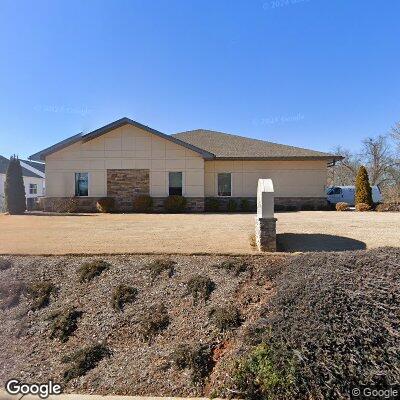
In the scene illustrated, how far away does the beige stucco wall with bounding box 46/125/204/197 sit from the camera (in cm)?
1680

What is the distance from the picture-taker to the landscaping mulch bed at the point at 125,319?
3.76 meters

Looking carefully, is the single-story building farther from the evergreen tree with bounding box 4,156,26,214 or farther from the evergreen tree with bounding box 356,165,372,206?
the evergreen tree with bounding box 356,165,372,206

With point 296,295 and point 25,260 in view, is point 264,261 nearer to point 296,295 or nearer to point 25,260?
point 296,295

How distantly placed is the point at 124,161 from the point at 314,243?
39.2 ft

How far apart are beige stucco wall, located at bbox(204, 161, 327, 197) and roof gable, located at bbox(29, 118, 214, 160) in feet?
5.69

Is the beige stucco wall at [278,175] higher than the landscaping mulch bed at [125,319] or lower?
higher

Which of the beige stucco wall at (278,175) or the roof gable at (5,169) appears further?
the roof gable at (5,169)

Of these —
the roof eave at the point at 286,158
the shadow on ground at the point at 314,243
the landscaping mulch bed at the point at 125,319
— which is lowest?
the landscaping mulch bed at the point at 125,319

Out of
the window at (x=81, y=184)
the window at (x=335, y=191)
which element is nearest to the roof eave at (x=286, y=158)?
the window at (x=335, y=191)

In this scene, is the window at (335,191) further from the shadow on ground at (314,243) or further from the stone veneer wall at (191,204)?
the shadow on ground at (314,243)

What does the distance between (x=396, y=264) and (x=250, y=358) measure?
230 centimetres

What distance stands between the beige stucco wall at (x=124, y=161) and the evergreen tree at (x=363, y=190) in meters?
8.23

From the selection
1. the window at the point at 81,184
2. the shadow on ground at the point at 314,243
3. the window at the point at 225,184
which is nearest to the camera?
the shadow on ground at the point at 314,243

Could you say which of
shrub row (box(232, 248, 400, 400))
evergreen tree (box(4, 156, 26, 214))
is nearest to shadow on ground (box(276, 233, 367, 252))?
shrub row (box(232, 248, 400, 400))
